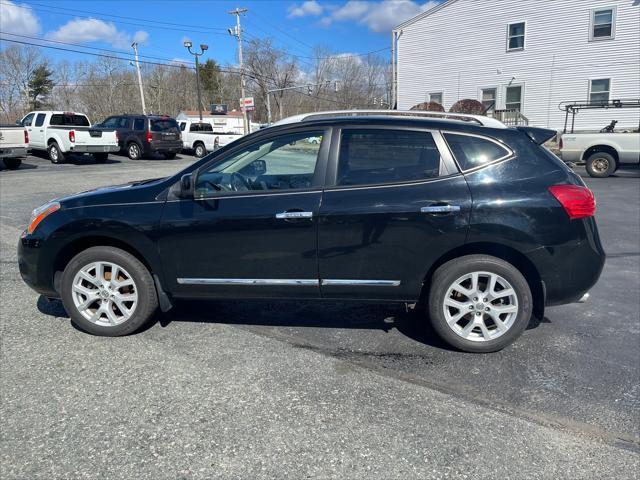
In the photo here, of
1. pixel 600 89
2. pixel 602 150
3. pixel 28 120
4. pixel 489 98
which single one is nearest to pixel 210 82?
pixel 489 98

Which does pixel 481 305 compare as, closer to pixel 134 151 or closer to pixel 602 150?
pixel 602 150

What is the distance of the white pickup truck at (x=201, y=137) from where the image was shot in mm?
26156

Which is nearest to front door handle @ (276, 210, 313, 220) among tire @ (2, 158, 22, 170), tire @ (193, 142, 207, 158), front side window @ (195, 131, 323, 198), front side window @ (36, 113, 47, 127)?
front side window @ (195, 131, 323, 198)

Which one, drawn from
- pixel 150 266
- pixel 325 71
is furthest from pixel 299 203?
pixel 325 71

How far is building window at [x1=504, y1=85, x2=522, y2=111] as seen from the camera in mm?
26688

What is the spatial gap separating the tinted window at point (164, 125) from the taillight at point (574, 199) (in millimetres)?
21326

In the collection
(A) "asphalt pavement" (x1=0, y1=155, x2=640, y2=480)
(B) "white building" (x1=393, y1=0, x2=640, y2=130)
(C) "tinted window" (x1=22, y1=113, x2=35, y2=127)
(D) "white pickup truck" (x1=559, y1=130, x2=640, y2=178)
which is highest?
(B) "white building" (x1=393, y1=0, x2=640, y2=130)

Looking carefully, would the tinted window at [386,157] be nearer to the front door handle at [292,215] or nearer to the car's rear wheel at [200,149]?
the front door handle at [292,215]

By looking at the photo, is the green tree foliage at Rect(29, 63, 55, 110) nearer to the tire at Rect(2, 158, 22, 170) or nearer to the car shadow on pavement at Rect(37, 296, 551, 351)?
the tire at Rect(2, 158, 22, 170)

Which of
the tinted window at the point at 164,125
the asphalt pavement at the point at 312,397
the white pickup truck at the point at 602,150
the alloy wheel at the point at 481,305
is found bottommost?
the asphalt pavement at the point at 312,397

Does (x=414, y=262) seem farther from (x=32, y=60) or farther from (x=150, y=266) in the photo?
(x=32, y=60)

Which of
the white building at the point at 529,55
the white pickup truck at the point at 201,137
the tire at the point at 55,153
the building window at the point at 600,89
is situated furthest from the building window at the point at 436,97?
the tire at the point at 55,153

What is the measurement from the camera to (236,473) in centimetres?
246

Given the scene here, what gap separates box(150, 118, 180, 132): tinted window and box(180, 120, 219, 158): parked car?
2.98m
